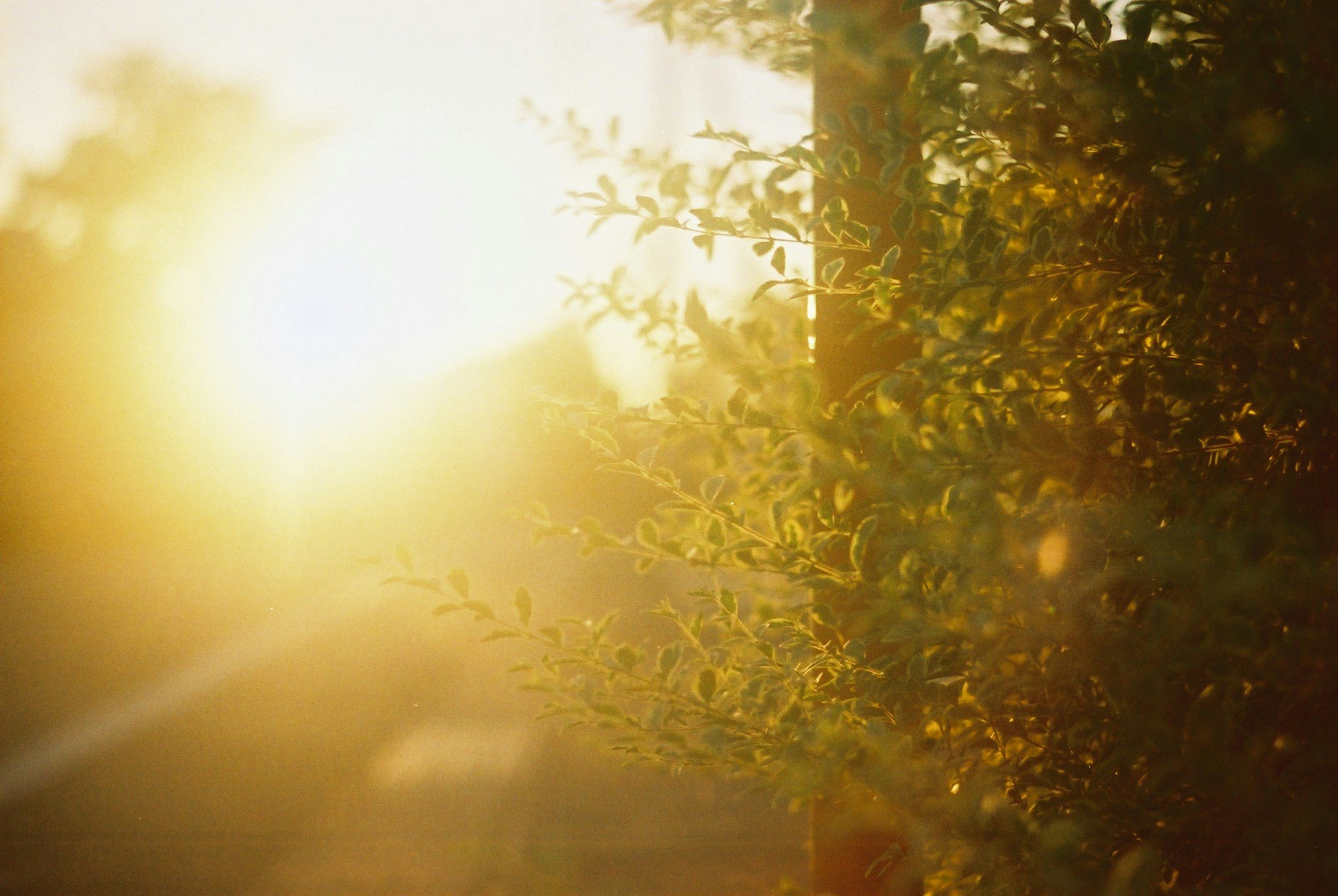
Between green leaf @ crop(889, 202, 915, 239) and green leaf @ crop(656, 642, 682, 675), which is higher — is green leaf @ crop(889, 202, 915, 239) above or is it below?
above

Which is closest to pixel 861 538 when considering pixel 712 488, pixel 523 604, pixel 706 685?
pixel 712 488

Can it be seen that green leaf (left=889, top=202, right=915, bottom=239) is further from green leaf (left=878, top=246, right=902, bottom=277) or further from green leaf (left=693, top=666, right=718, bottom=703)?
green leaf (left=693, top=666, right=718, bottom=703)

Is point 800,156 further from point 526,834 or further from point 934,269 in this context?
point 526,834

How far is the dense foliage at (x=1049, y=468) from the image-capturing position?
1.82 meters

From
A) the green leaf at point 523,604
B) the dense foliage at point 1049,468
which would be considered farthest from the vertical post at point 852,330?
the green leaf at point 523,604

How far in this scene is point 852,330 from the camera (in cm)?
271

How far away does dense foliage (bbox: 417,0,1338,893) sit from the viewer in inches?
71.7

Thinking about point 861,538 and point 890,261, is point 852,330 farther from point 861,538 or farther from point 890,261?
point 861,538

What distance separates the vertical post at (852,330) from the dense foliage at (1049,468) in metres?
0.12

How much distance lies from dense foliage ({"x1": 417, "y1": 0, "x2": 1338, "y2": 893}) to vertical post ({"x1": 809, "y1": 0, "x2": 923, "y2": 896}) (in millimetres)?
124

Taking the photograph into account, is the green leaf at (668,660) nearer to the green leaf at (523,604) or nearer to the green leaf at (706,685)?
the green leaf at (706,685)

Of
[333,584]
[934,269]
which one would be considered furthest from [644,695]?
[333,584]

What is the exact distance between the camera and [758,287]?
7.09 feet

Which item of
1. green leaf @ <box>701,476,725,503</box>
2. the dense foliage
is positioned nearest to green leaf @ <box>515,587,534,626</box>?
the dense foliage
